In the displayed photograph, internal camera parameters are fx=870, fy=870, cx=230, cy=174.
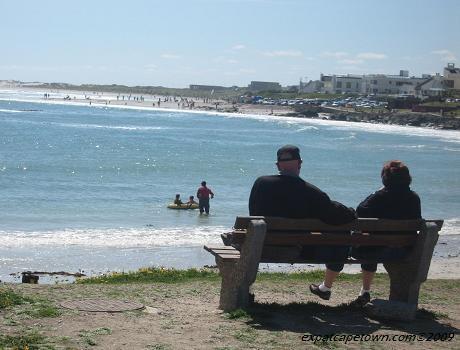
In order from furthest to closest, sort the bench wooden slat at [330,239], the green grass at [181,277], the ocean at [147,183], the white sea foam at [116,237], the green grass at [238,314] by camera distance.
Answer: the white sea foam at [116,237] → the ocean at [147,183] → the green grass at [181,277] → the bench wooden slat at [330,239] → the green grass at [238,314]

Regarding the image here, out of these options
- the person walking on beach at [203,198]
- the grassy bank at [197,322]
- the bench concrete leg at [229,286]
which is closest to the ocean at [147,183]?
the person walking on beach at [203,198]

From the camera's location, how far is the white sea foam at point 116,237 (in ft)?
71.3

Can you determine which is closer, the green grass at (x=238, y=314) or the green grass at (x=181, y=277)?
the green grass at (x=238, y=314)

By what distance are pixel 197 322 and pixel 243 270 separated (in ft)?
2.26

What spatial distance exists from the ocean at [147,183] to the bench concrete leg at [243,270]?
31.3 feet

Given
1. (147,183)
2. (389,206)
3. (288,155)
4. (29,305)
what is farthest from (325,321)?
(147,183)

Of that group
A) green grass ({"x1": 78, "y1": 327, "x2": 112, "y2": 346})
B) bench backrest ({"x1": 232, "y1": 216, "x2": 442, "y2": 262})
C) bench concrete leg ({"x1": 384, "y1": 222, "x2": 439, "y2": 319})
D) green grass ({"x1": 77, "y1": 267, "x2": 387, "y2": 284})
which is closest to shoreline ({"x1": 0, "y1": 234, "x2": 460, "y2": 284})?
green grass ({"x1": 77, "y1": 267, "x2": 387, "y2": 284})

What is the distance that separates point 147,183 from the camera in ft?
138

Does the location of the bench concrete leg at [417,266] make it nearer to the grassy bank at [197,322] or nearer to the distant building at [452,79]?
the grassy bank at [197,322]

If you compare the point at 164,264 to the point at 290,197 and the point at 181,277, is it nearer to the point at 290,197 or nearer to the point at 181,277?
the point at 181,277

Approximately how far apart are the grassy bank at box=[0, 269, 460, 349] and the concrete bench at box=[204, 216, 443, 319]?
265 millimetres

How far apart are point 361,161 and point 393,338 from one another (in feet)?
185

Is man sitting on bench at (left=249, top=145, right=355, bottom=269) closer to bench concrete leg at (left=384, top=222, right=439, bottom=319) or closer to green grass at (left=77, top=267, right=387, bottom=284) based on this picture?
bench concrete leg at (left=384, top=222, right=439, bottom=319)

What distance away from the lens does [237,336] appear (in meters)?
7.00
